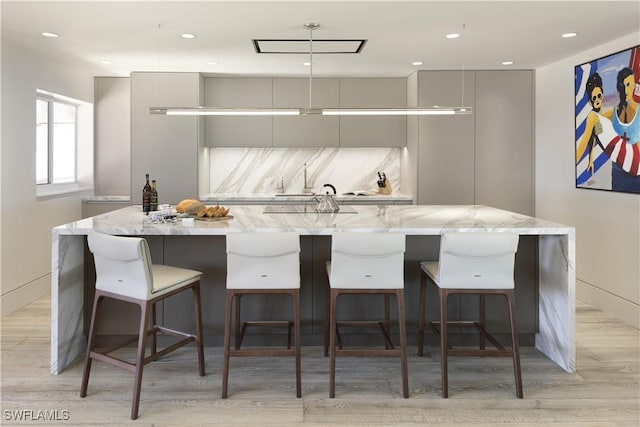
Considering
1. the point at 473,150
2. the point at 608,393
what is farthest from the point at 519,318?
the point at 473,150

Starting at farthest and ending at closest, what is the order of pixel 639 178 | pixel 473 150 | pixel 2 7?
pixel 473 150 → pixel 639 178 → pixel 2 7

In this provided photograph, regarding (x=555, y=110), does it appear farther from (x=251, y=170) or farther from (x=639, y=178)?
(x=251, y=170)

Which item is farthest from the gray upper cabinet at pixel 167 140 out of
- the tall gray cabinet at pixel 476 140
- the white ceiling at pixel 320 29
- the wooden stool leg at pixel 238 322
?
the wooden stool leg at pixel 238 322

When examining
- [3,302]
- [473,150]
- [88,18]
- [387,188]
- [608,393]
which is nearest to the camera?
[608,393]

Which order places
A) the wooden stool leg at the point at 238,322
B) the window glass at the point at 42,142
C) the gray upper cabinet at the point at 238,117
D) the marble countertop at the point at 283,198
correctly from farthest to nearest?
1. the gray upper cabinet at the point at 238,117
2. the marble countertop at the point at 283,198
3. the window glass at the point at 42,142
4. the wooden stool leg at the point at 238,322

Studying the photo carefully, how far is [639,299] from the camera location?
14.5 feet

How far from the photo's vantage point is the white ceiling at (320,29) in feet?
12.0

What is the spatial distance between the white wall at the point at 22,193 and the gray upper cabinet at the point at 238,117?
153 cm

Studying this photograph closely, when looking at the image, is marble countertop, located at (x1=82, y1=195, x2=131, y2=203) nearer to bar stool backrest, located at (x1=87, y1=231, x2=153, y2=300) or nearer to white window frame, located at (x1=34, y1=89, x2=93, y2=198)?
white window frame, located at (x1=34, y1=89, x2=93, y2=198)

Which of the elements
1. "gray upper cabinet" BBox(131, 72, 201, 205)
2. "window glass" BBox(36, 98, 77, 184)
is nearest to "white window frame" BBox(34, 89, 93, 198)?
"window glass" BBox(36, 98, 77, 184)

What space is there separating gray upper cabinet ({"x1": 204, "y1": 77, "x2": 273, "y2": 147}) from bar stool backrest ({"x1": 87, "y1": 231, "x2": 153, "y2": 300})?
11.3ft

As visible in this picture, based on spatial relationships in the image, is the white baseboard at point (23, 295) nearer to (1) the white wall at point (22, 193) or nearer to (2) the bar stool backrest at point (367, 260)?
(1) the white wall at point (22, 193)

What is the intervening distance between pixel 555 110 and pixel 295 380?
4.04 m

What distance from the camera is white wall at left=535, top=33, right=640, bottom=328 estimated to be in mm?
4543
